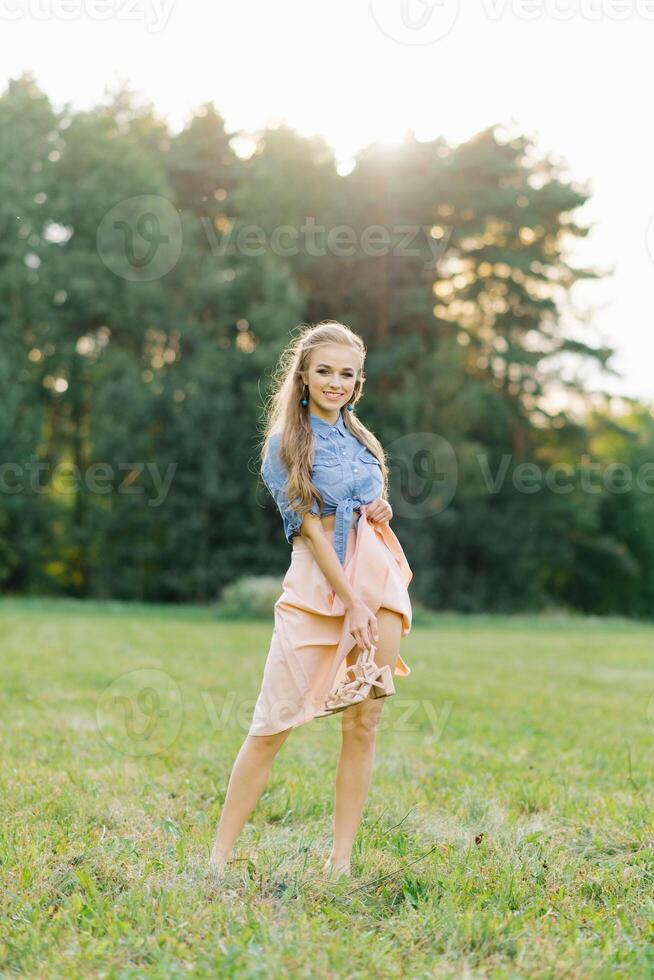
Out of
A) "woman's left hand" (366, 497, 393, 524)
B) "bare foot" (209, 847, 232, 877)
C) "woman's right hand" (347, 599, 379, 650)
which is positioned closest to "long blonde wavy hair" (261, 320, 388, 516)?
"woman's left hand" (366, 497, 393, 524)

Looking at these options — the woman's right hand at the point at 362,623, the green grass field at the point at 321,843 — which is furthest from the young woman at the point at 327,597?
the green grass field at the point at 321,843

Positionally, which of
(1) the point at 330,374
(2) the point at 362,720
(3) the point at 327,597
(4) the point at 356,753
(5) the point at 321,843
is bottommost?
(5) the point at 321,843

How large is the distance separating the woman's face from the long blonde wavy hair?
3 cm

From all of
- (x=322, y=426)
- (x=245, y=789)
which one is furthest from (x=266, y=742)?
(x=322, y=426)

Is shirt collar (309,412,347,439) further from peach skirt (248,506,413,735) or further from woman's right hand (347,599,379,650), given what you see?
woman's right hand (347,599,379,650)

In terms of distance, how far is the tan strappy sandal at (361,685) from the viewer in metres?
2.84

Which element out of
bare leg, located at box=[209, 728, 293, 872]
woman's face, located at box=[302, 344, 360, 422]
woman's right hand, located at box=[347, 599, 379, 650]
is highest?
woman's face, located at box=[302, 344, 360, 422]

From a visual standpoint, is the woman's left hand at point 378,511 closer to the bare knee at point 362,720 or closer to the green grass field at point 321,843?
the bare knee at point 362,720

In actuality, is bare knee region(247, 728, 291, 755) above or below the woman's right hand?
below

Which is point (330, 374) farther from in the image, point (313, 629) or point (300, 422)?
point (313, 629)

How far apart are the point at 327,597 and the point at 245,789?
2.17ft

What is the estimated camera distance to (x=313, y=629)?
3.04 m

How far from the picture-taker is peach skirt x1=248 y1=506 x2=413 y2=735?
2.99 metres

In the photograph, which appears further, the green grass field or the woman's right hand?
the woman's right hand
